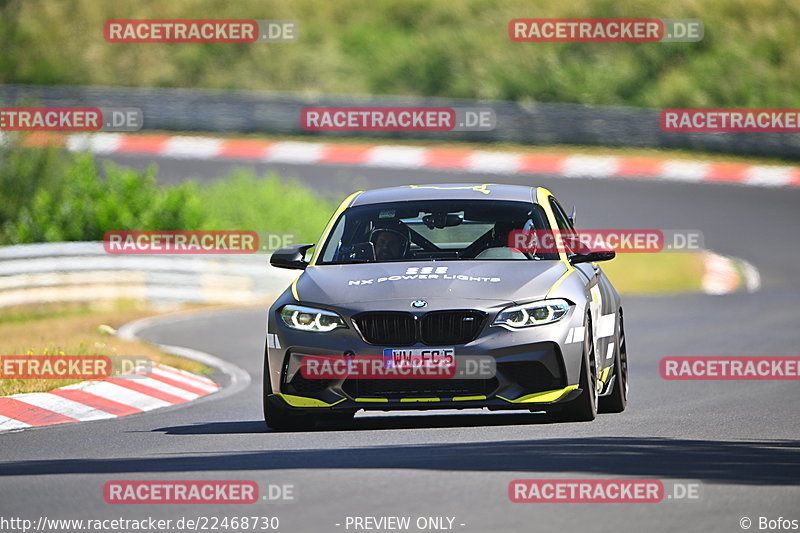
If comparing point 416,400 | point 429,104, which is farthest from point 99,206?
point 416,400

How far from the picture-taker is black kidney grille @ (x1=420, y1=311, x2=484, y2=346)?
1016 centimetres

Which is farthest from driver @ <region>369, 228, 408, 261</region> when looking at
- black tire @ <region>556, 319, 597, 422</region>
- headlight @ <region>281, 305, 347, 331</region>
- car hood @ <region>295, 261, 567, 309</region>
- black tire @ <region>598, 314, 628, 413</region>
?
black tire @ <region>598, 314, 628, 413</region>

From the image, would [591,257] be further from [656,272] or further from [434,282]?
[656,272]

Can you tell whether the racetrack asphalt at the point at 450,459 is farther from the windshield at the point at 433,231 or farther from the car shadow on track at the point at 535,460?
the windshield at the point at 433,231

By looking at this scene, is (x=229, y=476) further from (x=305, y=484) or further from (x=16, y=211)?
(x=16, y=211)

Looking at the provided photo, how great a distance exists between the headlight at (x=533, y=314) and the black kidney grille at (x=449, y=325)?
0.41 feet

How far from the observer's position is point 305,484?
322 inches

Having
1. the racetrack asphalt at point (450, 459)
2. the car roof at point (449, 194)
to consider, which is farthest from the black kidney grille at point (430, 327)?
the car roof at point (449, 194)

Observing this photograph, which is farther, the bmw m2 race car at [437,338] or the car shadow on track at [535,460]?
the bmw m2 race car at [437,338]

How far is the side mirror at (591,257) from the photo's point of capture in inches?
439

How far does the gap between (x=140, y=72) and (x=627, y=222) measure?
20.2 metres

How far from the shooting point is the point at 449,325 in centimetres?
1019

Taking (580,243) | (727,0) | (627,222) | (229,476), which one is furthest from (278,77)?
(229,476)

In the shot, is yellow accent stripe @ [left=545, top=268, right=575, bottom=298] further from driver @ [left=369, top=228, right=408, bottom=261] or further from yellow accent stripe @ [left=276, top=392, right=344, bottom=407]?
yellow accent stripe @ [left=276, top=392, right=344, bottom=407]
